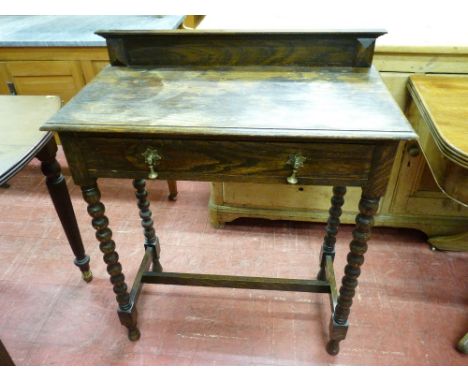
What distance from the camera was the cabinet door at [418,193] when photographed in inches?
66.4

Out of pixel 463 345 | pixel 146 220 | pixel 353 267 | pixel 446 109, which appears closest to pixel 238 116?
pixel 353 267

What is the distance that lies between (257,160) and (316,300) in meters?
0.99

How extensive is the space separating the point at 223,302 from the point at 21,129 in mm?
1104

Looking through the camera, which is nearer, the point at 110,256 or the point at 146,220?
the point at 110,256

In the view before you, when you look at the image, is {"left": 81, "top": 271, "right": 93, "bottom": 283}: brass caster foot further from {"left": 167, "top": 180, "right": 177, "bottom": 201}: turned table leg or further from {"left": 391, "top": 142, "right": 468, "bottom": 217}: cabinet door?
{"left": 391, "top": 142, "right": 468, "bottom": 217}: cabinet door

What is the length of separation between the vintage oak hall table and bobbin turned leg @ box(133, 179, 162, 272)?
371mm

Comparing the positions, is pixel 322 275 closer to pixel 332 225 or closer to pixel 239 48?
pixel 332 225

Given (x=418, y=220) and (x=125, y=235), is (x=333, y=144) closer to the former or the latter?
(x=418, y=220)

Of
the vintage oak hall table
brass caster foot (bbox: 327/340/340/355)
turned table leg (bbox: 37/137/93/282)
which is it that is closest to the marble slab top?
turned table leg (bbox: 37/137/93/282)

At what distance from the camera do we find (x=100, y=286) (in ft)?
5.85

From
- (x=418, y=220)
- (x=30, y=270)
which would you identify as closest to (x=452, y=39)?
(x=418, y=220)

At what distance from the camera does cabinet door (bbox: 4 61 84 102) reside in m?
2.27

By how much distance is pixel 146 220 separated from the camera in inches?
65.6

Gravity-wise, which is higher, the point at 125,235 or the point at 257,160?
the point at 257,160
